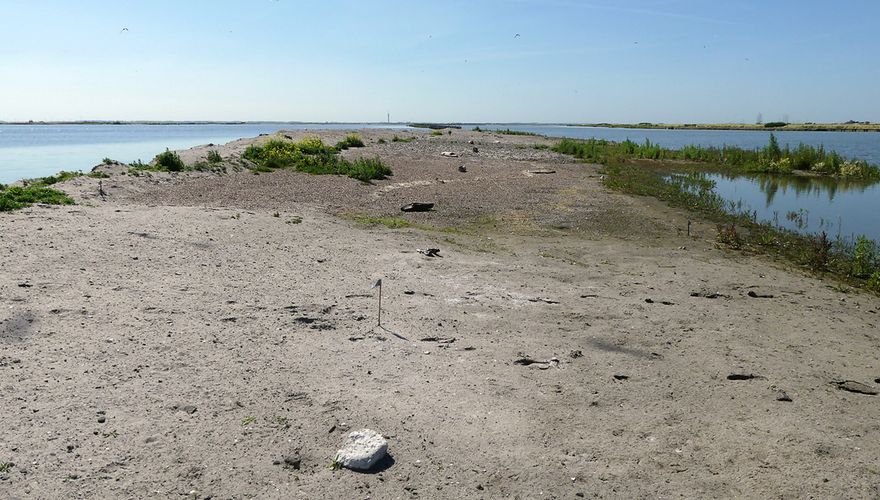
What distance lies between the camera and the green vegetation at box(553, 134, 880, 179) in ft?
97.9

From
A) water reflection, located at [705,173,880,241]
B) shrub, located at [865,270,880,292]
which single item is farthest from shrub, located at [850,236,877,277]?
water reflection, located at [705,173,880,241]

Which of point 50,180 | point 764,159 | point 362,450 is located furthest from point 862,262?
point 764,159

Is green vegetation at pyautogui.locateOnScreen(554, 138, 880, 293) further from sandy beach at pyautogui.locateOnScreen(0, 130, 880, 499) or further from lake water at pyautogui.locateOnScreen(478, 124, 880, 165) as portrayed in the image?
lake water at pyautogui.locateOnScreen(478, 124, 880, 165)

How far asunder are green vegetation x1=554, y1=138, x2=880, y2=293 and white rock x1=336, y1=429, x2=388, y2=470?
9.18m

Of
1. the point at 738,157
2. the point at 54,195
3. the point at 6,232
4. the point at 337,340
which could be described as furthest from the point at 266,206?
the point at 738,157

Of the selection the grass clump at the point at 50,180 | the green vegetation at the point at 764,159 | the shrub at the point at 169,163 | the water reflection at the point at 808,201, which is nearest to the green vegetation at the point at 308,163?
the shrub at the point at 169,163

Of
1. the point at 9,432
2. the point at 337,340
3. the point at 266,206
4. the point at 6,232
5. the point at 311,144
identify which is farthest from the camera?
the point at 311,144

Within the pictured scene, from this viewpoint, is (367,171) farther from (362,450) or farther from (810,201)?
(362,450)

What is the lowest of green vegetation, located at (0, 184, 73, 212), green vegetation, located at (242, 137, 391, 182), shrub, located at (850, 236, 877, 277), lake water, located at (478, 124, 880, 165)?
shrub, located at (850, 236, 877, 277)

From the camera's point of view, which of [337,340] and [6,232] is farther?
[6,232]

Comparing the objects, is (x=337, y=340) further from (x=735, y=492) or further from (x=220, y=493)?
(x=735, y=492)

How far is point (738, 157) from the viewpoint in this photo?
35938 millimetres

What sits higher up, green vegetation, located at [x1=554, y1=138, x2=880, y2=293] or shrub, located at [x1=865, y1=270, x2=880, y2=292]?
green vegetation, located at [x1=554, y1=138, x2=880, y2=293]

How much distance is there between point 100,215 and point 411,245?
5.80m
